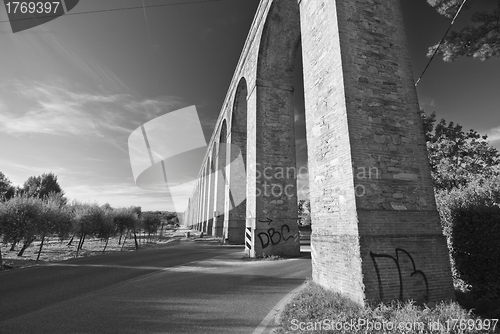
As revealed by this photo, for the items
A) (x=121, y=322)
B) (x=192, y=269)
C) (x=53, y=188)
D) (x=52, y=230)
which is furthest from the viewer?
(x=53, y=188)

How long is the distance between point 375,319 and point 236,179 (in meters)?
13.9

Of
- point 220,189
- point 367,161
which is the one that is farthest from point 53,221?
point 367,161

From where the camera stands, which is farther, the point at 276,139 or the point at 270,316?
the point at 276,139

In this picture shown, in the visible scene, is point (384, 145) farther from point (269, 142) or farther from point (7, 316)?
point (7, 316)

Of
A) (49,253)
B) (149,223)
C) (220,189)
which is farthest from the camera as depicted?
(149,223)

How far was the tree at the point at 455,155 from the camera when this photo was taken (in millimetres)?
15234

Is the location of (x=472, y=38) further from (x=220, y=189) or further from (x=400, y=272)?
(x=220, y=189)

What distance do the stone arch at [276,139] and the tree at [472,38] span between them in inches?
236

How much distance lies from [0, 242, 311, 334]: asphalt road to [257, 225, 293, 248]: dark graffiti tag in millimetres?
1892

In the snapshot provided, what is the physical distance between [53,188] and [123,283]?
2191 inches

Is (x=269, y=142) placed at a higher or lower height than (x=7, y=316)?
higher

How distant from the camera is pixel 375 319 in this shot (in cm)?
377

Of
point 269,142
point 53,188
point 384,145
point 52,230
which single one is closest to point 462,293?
point 384,145

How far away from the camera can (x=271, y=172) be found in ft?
37.7
